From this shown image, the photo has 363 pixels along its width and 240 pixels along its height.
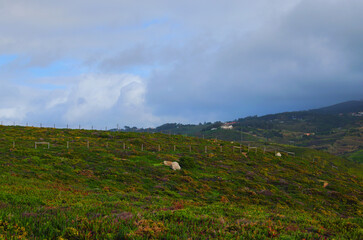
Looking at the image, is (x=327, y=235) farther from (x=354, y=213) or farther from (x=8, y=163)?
(x=8, y=163)

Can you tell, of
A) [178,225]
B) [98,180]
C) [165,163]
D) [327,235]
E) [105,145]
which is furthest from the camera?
[105,145]

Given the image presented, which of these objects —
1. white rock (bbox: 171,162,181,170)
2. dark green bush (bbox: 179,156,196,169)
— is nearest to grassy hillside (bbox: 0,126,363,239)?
dark green bush (bbox: 179,156,196,169)

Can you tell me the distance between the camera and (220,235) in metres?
9.05

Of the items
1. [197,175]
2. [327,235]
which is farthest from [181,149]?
[327,235]

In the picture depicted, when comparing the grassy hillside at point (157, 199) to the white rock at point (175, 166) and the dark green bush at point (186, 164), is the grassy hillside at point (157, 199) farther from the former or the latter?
the white rock at point (175, 166)

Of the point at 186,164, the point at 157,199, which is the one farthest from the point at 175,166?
the point at 157,199

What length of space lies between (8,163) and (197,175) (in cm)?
2333

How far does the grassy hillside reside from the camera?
8961mm

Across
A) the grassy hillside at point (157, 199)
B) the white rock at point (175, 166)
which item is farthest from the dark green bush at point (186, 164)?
the white rock at point (175, 166)

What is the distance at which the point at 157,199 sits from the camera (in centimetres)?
1930

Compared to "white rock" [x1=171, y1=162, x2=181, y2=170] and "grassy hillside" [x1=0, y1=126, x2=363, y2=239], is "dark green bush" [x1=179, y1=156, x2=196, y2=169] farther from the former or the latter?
"white rock" [x1=171, y1=162, x2=181, y2=170]

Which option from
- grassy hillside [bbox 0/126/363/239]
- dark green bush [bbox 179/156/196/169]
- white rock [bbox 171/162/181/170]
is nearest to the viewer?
grassy hillside [bbox 0/126/363/239]

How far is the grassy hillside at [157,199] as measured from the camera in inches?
353

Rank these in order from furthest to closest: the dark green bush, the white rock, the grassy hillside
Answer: the dark green bush < the white rock < the grassy hillside
